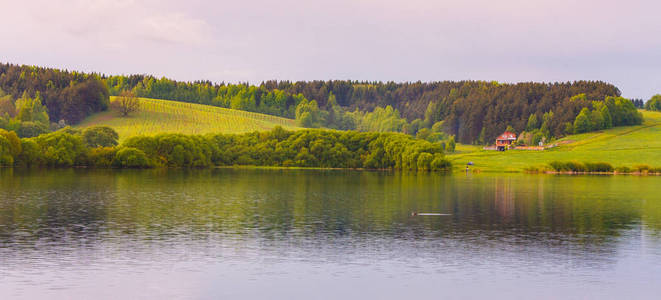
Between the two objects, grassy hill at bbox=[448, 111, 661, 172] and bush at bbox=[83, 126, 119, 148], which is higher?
bush at bbox=[83, 126, 119, 148]

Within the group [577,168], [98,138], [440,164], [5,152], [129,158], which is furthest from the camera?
[98,138]

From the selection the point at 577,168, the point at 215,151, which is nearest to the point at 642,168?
the point at 577,168

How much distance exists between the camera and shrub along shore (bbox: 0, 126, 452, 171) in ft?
533

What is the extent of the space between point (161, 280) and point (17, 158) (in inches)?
5714

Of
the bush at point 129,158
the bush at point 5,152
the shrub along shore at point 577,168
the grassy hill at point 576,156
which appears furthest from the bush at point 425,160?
the bush at point 5,152

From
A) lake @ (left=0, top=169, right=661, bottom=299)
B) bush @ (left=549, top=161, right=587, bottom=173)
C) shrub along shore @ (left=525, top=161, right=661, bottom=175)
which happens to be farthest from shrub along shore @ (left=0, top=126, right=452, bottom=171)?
lake @ (left=0, top=169, right=661, bottom=299)

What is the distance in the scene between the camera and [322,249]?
40.6m

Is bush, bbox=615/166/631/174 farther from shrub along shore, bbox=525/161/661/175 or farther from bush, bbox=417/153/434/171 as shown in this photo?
bush, bbox=417/153/434/171

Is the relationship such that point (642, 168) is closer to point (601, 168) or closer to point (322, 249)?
point (601, 168)

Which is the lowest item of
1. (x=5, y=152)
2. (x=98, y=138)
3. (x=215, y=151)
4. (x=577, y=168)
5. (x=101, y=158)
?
(x=577, y=168)

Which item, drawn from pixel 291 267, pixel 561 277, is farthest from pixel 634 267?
pixel 291 267

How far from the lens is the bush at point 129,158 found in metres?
163

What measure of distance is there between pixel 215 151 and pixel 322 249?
Answer: 153m

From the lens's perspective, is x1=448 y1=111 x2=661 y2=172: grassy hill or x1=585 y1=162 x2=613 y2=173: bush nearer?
x1=585 y1=162 x2=613 y2=173: bush
